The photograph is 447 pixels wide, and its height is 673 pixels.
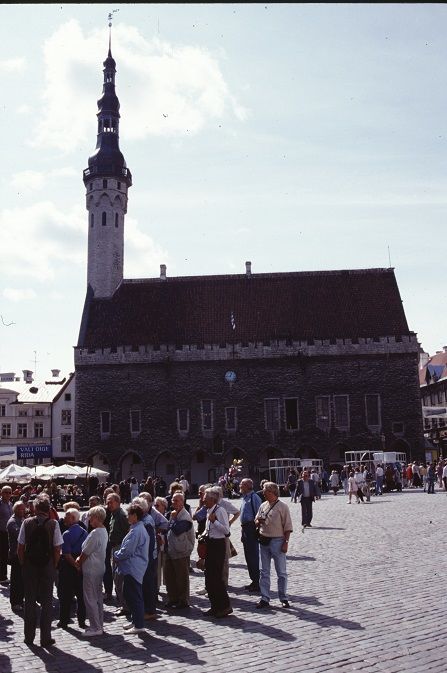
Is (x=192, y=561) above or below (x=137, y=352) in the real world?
below

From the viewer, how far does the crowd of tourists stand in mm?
7531

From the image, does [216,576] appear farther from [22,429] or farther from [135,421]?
[22,429]

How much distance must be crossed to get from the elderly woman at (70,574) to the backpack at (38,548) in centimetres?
68

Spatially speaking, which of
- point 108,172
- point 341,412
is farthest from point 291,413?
point 108,172

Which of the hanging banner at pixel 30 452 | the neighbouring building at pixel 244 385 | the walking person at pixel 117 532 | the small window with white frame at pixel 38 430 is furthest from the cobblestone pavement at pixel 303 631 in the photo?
the small window with white frame at pixel 38 430

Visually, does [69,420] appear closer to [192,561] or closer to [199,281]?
[199,281]

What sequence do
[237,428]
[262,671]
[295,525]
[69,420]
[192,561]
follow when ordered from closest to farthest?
[262,671] < [192,561] < [295,525] < [237,428] < [69,420]

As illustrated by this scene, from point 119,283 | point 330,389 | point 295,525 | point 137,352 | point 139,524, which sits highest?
point 119,283

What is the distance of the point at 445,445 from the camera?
56.2 m

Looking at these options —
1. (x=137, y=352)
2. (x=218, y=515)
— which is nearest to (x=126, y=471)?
(x=137, y=352)

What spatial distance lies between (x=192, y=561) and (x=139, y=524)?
17.1 ft

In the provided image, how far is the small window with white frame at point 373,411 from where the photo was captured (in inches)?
1685

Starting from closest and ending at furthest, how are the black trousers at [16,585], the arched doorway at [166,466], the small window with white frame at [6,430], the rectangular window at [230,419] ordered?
the black trousers at [16,585]
the rectangular window at [230,419]
the arched doorway at [166,466]
the small window with white frame at [6,430]

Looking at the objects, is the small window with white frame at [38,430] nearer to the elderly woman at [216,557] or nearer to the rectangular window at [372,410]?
the rectangular window at [372,410]
